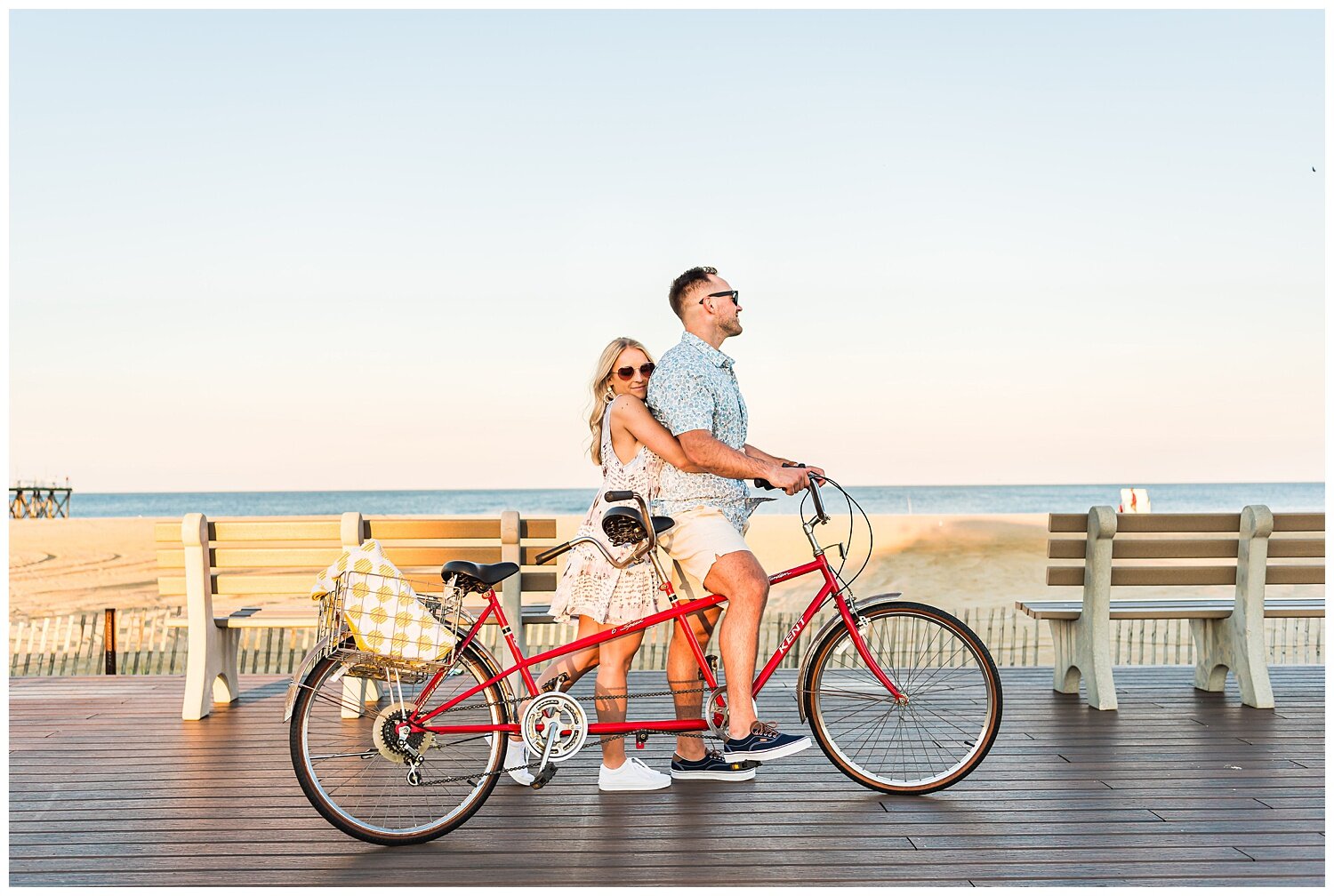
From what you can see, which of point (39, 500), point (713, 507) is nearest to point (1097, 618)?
point (713, 507)

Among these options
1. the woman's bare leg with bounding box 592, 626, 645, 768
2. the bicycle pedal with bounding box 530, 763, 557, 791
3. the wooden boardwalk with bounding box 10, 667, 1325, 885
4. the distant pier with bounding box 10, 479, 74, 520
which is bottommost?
the wooden boardwalk with bounding box 10, 667, 1325, 885

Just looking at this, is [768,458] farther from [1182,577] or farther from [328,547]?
[1182,577]

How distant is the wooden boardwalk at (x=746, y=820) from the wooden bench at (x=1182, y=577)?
0.48 metres

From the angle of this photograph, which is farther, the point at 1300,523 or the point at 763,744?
the point at 1300,523

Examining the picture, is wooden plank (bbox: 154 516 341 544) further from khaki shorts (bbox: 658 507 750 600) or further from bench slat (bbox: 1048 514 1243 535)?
bench slat (bbox: 1048 514 1243 535)

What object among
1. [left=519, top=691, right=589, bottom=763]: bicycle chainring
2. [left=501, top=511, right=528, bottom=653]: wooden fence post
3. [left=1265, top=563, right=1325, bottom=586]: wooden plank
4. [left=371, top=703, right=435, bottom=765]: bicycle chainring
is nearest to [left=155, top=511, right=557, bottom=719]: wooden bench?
[left=501, top=511, right=528, bottom=653]: wooden fence post

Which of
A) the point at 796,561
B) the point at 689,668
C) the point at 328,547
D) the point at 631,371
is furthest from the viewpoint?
the point at 796,561

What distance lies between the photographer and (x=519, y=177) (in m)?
38.7

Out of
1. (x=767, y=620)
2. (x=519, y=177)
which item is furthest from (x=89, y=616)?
(x=519, y=177)

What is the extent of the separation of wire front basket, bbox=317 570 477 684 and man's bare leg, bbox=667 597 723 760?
2.83 feet

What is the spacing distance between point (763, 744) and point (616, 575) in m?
0.76

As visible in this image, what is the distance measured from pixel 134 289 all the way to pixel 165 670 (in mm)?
42044

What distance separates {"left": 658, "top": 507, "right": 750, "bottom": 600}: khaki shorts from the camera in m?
4.30

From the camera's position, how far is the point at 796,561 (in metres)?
26.0
